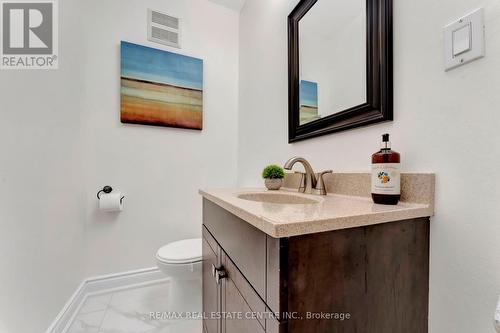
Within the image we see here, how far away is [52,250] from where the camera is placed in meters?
1.11

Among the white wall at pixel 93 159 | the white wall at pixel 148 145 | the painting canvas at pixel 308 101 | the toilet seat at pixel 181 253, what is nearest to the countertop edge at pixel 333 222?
the painting canvas at pixel 308 101

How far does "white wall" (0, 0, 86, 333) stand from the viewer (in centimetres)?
84

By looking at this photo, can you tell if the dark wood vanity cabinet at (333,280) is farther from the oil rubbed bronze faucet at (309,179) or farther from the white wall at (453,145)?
the oil rubbed bronze faucet at (309,179)

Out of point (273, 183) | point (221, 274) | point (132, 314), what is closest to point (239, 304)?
point (221, 274)

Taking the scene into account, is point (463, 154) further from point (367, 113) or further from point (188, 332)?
point (188, 332)

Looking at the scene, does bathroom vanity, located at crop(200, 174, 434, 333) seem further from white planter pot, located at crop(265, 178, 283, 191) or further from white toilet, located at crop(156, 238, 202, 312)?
white toilet, located at crop(156, 238, 202, 312)

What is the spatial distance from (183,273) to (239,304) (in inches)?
31.2

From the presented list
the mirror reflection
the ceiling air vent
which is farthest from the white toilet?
the ceiling air vent

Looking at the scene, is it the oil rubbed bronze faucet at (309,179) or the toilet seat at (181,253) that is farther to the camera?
the toilet seat at (181,253)

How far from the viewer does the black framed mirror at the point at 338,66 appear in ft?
2.36

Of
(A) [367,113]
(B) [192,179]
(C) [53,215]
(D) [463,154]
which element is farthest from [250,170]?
(D) [463,154]

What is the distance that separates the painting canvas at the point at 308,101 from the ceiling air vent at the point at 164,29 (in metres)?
1.24

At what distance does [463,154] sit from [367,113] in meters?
0.30

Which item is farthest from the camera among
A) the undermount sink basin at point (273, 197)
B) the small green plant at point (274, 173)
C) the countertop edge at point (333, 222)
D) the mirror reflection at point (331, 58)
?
the small green plant at point (274, 173)
